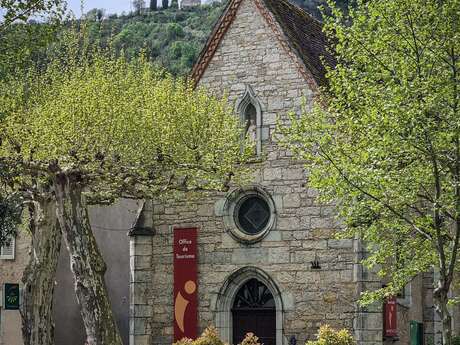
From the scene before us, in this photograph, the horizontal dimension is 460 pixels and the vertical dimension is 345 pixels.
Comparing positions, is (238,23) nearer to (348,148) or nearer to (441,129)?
(348,148)

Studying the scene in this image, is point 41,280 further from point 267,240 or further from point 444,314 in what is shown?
point 444,314

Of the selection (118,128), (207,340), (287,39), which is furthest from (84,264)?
(287,39)

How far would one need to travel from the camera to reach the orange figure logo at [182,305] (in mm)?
27094

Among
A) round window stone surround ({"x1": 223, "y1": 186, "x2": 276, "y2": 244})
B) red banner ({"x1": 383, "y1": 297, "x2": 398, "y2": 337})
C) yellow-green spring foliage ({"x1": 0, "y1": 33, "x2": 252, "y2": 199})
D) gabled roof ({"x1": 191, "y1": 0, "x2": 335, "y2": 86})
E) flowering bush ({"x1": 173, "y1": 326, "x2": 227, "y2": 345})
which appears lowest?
flowering bush ({"x1": 173, "y1": 326, "x2": 227, "y2": 345})

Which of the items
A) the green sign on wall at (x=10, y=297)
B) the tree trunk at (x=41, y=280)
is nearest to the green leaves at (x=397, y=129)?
the tree trunk at (x=41, y=280)

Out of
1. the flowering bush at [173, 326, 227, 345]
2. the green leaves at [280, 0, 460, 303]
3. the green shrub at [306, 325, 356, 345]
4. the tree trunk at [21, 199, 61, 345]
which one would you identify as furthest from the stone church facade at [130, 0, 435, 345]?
the green leaves at [280, 0, 460, 303]

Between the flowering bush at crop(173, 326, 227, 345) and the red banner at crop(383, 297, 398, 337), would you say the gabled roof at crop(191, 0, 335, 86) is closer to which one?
the red banner at crop(383, 297, 398, 337)

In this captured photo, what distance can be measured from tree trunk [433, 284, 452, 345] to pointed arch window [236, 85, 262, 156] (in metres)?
8.69

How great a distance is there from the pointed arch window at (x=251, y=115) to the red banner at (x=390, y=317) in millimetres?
5147

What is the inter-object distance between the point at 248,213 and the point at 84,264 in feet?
19.4

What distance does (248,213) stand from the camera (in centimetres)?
2717

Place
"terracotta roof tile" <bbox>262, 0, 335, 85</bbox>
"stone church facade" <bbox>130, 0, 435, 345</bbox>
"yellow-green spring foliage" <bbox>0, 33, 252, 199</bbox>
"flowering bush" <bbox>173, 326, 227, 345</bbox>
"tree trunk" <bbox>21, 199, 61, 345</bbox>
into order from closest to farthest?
"yellow-green spring foliage" <bbox>0, 33, 252, 199</bbox> → "tree trunk" <bbox>21, 199, 61, 345</bbox> → "flowering bush" <bbox>173, 326, 227, 345</bbox> → "stone church facade" <bbox>130, 0, 435, 345</bbox> → "terracotta roof tile" <bbox>262, 0, 335, 85</bbox>

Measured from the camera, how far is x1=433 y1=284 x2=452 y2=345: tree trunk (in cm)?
1880

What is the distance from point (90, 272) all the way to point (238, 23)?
8692 mm
